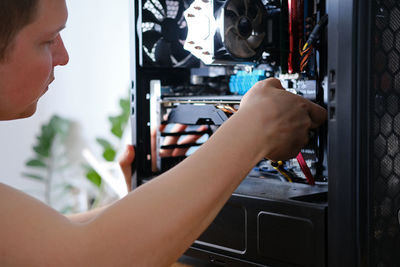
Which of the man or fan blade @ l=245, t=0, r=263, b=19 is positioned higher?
fan blade @ l=245, t=0, r=263, b=19

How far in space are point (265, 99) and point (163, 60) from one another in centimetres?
46

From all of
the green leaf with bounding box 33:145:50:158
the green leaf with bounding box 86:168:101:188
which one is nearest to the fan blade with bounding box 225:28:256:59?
the green leaf with bounding box 86:168:101:188

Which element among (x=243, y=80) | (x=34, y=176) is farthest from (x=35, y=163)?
(x=243, y=80)

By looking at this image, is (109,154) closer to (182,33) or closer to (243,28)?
(182,33)

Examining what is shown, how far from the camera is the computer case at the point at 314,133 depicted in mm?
624

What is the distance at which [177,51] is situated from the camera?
1.11 metres

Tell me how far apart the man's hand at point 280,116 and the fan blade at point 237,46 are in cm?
17

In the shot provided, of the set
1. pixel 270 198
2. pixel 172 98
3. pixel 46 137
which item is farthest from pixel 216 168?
pixel 46 137

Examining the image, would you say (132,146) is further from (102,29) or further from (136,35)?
(102,29)

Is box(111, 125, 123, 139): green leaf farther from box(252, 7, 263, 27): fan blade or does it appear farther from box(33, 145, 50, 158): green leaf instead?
box(252, 7, 263, 27): fan blade

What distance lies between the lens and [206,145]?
23.7 inches

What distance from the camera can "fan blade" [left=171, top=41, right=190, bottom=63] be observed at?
110 centimetres

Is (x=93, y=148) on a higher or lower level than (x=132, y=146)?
lower

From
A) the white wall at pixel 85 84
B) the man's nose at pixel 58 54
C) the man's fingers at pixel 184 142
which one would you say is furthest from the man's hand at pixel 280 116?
the white wall at pixel 85 84
